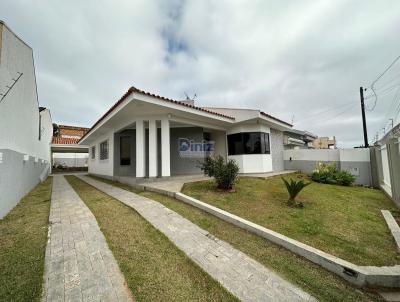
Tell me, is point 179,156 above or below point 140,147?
below

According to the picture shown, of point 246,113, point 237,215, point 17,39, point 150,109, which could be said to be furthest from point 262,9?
point 17,39

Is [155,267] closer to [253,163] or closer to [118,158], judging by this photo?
[253,163]

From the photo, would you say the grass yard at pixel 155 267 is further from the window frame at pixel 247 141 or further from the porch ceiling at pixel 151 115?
the window frame at pixel 247 141

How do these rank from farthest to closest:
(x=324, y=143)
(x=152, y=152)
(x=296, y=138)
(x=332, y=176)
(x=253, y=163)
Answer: (x=324, y=143)
(x=296, y=138)
(x=253, y=163)
(x=332, y=176)
(x=152, y=152)

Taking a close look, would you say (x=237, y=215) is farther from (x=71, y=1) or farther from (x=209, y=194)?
(x=71, y=1)

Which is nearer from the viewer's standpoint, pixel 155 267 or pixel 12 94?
pixel 155 267

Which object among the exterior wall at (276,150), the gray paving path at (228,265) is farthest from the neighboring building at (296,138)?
the gray paving path at (228,265)

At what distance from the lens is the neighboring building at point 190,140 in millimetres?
8719

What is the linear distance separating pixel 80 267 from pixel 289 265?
2961 mm

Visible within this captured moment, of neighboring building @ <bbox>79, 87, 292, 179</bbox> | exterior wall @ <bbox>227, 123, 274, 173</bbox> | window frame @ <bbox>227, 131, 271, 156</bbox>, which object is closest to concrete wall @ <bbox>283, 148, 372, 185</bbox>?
neighboring building @ <bbox>79, 87, 292, 179</bbox>

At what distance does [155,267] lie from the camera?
98.0 inches

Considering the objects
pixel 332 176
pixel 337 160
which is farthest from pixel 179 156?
pixel 337 160

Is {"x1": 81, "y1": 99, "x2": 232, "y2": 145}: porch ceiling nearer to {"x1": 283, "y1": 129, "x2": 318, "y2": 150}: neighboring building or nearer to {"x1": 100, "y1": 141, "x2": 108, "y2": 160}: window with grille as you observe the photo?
{"x1": 100, "y1": 141, "x2": 108, "y2": 160}: window with grille

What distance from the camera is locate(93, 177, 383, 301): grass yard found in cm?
217
